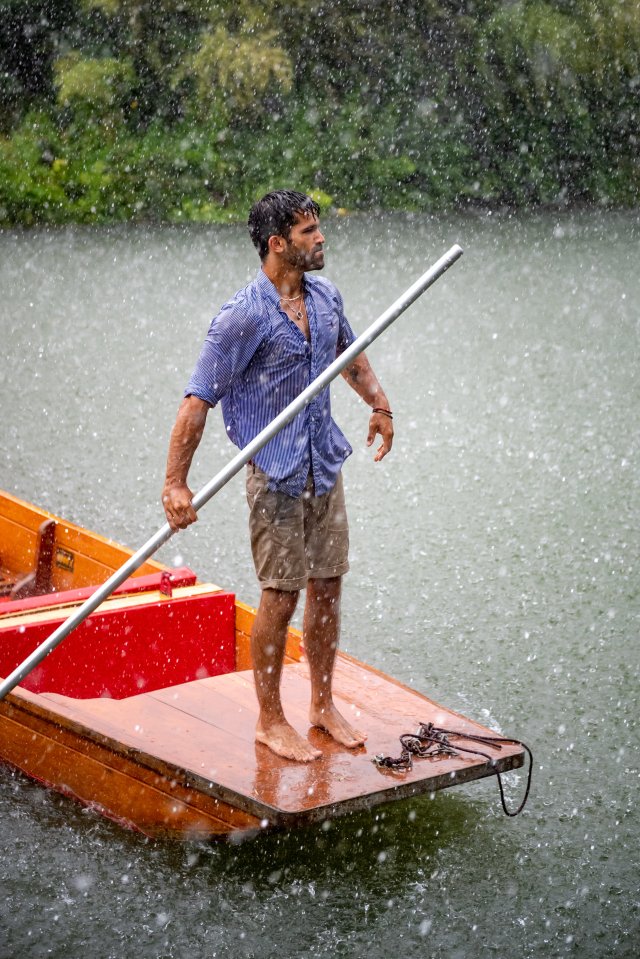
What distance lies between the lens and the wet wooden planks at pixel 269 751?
3490mm

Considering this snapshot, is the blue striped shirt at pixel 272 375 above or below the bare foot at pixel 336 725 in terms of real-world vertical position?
above

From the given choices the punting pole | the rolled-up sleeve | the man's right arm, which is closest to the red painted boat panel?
the punting pole

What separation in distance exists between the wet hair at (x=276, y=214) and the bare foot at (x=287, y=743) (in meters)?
1.26

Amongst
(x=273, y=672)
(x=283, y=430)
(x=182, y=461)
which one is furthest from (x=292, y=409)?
(x=273, y=672)

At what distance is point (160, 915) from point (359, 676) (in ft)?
3.18

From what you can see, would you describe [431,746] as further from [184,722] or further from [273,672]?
[184,722]

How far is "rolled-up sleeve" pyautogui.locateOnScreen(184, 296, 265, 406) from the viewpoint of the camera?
341 cm

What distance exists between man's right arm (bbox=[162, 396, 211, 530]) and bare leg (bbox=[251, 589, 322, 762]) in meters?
0.34

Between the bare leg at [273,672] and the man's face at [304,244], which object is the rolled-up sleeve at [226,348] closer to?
the man's face at [304,244]

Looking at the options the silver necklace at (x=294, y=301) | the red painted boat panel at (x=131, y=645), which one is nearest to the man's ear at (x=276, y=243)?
the silver necklace at (x=294, y=301)

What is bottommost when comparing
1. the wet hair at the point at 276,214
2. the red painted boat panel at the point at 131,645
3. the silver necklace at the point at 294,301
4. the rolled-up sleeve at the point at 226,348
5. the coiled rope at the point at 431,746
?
the red painted boat panel at the point at 131,645

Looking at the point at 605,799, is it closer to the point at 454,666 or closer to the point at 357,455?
the point at 454,666

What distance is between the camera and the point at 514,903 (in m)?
3.77

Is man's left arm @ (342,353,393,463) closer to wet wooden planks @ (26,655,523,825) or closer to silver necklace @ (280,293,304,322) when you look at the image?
silver necklace @ (280,293,304,322)
